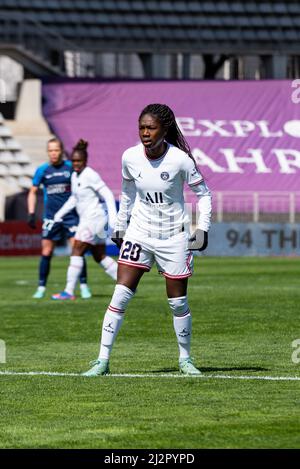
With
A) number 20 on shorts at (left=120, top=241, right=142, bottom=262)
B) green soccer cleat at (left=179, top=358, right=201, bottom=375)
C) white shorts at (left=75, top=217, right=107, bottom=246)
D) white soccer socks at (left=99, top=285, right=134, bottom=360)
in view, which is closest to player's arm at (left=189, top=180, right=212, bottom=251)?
number 20 on shorts at (left=120, top=241, right=142, bottom=262)

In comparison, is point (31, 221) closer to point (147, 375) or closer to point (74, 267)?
point (74, 267)

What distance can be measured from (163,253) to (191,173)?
637 millimetres

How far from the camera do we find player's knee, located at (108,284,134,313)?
33.3ft

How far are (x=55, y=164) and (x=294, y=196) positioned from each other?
1809cm

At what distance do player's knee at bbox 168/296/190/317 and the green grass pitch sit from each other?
0.48 m

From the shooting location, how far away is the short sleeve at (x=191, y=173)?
999 centimetres

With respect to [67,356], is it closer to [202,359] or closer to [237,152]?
[202,359]

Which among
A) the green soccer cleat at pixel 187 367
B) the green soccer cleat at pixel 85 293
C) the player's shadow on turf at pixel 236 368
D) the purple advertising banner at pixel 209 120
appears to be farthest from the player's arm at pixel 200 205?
the purple advertising banner at pixel 209 120

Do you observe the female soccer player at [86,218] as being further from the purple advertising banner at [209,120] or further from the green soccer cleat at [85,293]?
the purple advertising banner at [209,120]

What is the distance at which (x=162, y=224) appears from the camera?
10125 millimetres

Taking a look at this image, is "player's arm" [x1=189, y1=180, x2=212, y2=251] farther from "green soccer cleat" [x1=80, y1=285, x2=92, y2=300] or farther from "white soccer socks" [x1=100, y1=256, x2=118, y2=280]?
"green soccer cleat" [x1=80, y1=285, x2=92, y2=300]

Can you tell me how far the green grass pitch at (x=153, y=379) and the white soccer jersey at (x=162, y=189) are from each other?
114cm

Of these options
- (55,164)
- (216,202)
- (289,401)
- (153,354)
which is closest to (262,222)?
(216,202)

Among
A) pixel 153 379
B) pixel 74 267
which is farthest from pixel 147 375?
pixel 74 267
